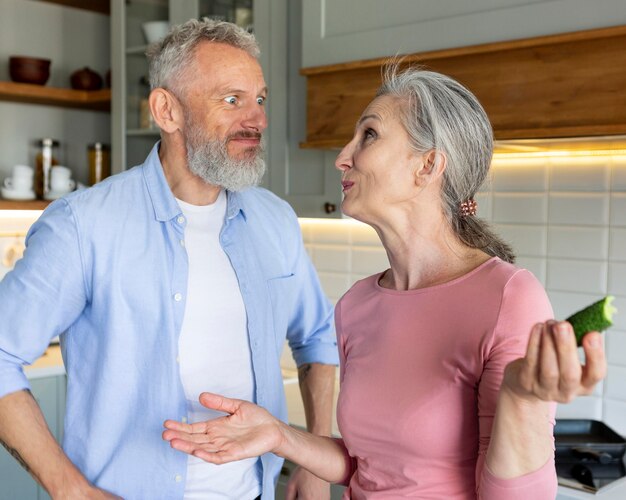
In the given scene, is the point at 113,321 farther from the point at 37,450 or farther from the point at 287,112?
the point at 287,112

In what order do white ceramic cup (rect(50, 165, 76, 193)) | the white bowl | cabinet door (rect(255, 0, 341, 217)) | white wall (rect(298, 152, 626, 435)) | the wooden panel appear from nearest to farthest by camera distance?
white wall (rect(298, 152, 626, 435)), cabinet door (rect(255, 0, 341, 217)), the white bowl, white ceramic cup (rect(50, 165, 76, 193)), the wooden panel

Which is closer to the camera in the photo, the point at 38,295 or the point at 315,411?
the point at 38,295

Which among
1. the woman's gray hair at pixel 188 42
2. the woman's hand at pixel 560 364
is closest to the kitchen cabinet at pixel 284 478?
A: the woman's gray hair at pixel 188 42

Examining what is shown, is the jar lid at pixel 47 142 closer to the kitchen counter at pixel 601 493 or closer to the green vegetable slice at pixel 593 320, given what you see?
the kitchen counter at pixel 601 493

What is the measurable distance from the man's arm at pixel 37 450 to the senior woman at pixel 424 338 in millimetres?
324

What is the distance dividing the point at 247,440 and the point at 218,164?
0.62 metres

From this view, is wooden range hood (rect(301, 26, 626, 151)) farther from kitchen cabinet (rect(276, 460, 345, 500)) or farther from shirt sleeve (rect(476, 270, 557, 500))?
kitchen cabinet (rect(276, 460, 345, 500))

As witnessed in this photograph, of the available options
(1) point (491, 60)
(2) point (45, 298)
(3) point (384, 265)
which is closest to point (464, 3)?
(1) point (491, 60)

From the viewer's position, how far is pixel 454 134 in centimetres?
124

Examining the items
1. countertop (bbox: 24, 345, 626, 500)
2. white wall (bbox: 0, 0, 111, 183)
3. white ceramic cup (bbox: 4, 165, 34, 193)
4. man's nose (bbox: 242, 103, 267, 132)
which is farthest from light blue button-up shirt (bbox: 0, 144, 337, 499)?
white wall (bbox: 0, 0, 111, 183)

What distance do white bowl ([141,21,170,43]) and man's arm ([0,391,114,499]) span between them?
1.87m

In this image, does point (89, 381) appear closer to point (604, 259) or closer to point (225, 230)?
point (225, 230)

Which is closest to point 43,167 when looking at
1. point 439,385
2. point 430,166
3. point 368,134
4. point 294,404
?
point 294,404

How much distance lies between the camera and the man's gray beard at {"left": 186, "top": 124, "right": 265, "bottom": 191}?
1.68m
